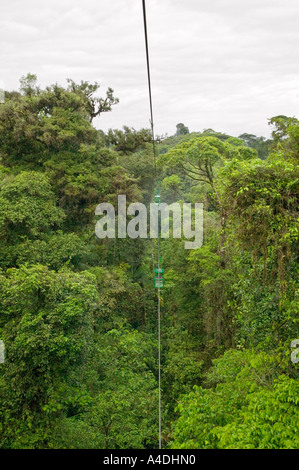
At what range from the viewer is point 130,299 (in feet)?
42.7

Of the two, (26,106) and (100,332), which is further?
(26,106)

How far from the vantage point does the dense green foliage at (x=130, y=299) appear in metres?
4.52

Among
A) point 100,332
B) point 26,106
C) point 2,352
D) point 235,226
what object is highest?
point 26,106

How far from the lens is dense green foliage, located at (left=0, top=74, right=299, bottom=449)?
452 centimetres

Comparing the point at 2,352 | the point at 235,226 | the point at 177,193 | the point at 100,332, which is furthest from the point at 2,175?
the point at 177,193

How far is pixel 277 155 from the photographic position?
475 cm

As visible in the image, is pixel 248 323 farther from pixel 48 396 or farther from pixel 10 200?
pixel 10 200

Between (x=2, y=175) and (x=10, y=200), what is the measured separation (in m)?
2.20
